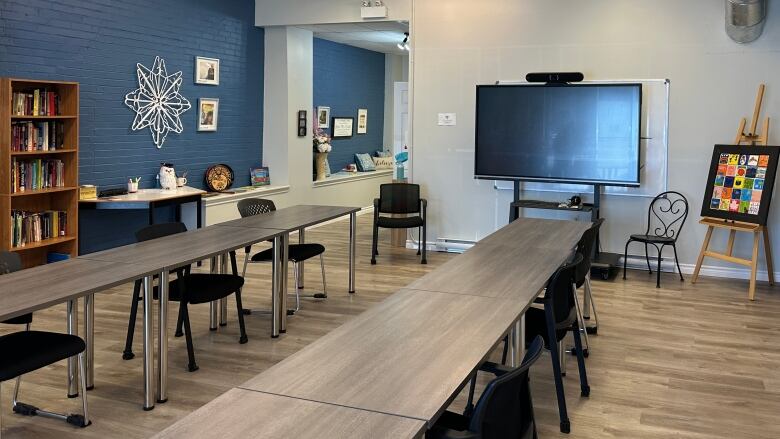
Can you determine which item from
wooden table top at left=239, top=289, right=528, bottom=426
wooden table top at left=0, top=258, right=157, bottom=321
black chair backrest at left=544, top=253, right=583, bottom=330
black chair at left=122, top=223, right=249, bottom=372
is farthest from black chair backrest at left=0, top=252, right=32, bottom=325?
black chair backrest at left=544, top=253, right=583, bottom=330

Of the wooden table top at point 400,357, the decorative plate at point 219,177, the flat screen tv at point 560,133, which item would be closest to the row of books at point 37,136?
the decorative plate at point 219,177

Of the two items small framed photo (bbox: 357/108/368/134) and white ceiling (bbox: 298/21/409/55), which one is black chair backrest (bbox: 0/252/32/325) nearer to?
white ceiling (bbox: 298/21/409/55)

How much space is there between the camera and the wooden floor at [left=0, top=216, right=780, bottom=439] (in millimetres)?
3787

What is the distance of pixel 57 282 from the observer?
3.49 metres

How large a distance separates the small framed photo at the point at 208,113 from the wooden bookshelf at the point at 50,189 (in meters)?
2.18

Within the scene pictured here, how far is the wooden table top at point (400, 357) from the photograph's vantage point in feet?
7.33

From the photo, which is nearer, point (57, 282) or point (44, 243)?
point (57, 282)

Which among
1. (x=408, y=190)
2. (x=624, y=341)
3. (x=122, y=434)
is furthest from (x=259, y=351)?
(x=408, y=190)

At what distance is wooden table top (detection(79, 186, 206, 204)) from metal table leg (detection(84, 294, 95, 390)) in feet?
9.41

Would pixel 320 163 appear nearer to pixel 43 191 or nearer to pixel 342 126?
pixel 342 126

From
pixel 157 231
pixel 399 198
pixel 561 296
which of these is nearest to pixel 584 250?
pixel 561 296

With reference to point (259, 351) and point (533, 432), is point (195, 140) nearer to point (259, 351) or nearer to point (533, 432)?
point (259, 351)

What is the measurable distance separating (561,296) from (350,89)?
895 centimetres

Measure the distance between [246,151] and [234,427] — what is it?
786 centimetres
